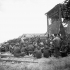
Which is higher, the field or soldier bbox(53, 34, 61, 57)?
soldier bbox(53, 34, 61, 57)

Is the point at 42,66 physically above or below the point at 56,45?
below

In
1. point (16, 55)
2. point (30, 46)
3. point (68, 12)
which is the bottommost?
point (16, 55)

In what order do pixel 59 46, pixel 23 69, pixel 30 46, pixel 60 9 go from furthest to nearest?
1. pixel 60 9
2. pixel 30 46
3. pixel 59 46
4. pixel 23 69

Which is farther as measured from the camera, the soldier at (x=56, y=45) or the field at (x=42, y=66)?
the soldier at (x=56, y=45)

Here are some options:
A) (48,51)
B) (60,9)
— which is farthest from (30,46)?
(60,9)

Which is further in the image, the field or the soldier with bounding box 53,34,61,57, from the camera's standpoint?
the soldier with bounding box 53,34,61,57

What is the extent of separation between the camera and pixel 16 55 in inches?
423

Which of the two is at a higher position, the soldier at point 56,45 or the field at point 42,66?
the soldier at point 56,45

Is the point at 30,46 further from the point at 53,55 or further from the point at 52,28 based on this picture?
the point at 52,28

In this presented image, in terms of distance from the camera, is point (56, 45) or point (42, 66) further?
point (56, 45)

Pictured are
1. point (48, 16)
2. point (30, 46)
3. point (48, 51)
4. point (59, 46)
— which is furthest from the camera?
point (48, 16)

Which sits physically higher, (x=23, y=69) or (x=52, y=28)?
(x=52, y=28)

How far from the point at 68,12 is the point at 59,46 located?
399 centimetres

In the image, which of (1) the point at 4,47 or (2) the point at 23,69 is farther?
(1) the point at 4,47
